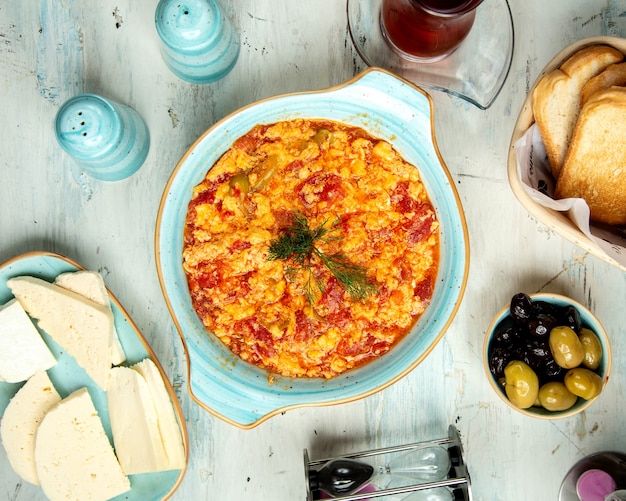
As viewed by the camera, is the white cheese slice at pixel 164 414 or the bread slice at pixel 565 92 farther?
the white cheese slice at pixel 164 414

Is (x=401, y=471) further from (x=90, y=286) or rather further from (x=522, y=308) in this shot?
(x=90, y=286)

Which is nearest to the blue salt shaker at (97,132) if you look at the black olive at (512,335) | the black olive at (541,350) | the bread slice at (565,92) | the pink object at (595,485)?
the bread slice at (565,92)

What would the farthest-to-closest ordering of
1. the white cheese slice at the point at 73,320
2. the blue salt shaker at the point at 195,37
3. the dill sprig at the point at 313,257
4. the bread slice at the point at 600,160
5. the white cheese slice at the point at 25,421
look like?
the white cheese slice at the point at 25,421, the white cheese slice at the point at 73,320, the dill sprig at the point at 313,257, the blue salt shaker at the point at 195,37, the bread slice at the point at 600,160

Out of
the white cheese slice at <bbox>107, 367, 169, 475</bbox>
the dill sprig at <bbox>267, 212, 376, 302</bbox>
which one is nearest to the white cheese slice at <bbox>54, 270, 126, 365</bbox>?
the white cheese slice at <bbox>107, 367, 169, 475</bbox>

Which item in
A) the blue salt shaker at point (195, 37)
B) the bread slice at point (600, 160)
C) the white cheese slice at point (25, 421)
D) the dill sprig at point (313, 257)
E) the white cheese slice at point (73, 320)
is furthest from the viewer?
the white cheese slice at point (25, 421)

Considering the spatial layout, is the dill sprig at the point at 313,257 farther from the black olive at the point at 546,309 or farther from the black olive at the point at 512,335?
the black olive at the point at 546,309

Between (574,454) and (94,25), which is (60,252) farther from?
(574,454)

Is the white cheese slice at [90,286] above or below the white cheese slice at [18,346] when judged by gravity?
above

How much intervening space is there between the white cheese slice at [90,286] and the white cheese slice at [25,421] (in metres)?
0.46

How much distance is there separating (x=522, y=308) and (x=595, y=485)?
1.03 meters

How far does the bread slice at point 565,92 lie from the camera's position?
8.63 ft

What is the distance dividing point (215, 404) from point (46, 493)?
1145 mm

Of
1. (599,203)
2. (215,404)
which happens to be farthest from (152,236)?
(599,203)

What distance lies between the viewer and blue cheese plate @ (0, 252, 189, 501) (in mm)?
3037
